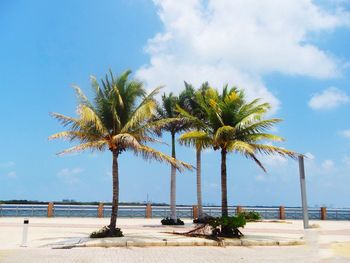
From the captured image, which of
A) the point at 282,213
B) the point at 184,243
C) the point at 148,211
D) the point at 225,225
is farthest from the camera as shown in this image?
the point at 282,213

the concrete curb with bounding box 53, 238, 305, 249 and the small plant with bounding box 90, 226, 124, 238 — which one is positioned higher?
the small plant with bounding box 90, 226, 124, 238

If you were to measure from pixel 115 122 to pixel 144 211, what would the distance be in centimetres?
2080

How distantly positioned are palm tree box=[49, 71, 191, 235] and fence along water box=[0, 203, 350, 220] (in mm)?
15859

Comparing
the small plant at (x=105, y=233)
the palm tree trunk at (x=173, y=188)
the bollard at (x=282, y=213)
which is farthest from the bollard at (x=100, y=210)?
the small plant at (x=105, y=233)

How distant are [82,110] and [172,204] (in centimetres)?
1253

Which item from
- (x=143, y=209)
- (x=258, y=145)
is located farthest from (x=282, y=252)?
(x=143, y=209)

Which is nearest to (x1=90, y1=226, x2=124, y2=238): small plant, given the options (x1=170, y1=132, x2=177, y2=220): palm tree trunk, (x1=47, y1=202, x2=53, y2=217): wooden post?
(x1=170, y1=132, x2=177, y2=220): palm tree trunk

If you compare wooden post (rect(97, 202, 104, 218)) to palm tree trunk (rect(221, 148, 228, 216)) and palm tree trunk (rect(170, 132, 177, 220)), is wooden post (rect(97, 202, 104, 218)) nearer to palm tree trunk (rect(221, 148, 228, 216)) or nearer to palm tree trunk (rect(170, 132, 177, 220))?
palm tree trunk (rect(170, 132, 177, 220))

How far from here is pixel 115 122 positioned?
718 inches

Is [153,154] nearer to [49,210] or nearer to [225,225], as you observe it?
[225,225]

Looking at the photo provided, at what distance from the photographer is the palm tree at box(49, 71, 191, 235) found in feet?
58.4

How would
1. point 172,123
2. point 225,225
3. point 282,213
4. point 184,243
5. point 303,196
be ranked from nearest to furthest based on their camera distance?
point 303,196 < point 184,243 < point 225,225 < point 172,123 < point 282,213

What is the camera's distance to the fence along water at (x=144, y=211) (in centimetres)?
3428

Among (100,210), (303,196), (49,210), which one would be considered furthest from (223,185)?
(49,210)
